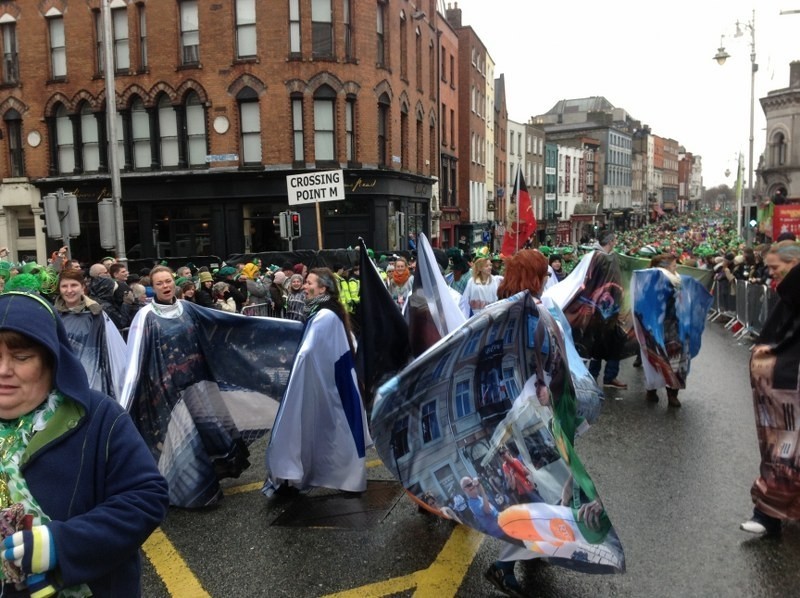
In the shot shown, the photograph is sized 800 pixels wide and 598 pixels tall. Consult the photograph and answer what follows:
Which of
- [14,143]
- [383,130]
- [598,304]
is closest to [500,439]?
[598,304]

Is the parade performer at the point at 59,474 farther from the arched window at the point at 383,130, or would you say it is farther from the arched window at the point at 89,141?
the arched window at the point at 89,141

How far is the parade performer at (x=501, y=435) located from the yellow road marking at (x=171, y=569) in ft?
4.73

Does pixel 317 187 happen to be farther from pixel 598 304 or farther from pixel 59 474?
pixel 59 474

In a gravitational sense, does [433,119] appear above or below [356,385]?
above

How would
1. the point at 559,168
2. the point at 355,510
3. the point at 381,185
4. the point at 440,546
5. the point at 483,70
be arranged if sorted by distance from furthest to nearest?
the point at 559,168, the point at 483,70, the point at 381,185, the point at 355,510, the point at 440,546

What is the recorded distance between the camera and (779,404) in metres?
4.36

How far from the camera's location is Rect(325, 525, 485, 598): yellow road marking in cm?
383

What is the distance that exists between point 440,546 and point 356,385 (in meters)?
1.39

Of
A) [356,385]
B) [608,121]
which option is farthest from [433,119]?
[608,121]

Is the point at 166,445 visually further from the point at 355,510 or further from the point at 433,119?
the point at 433,119

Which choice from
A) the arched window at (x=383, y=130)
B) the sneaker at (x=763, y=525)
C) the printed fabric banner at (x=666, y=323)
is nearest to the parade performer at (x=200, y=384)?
the sneaker at (x=763, y=525)

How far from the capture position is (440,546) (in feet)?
14.5

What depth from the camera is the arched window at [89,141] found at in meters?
25.2

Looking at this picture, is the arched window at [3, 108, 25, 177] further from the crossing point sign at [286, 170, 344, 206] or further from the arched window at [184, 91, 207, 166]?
the crossing point sign at [286, 170, 344, 206]
